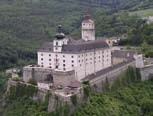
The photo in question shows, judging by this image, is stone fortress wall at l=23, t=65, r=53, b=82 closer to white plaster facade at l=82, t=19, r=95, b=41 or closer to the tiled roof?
the tiled roof

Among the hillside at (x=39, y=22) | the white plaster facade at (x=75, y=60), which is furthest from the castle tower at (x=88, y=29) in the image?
the hillside at (x=39, y=22)

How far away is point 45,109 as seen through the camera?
58688mm

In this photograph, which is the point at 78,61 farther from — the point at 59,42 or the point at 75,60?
the point at 59,42

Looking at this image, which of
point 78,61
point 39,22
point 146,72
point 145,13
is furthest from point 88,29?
point 39,22

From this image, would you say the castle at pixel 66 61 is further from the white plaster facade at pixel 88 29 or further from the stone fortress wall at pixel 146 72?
the stone fortress wall at pixel 146 72

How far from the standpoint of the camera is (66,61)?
62.5m

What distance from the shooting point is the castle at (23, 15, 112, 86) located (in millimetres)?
60594

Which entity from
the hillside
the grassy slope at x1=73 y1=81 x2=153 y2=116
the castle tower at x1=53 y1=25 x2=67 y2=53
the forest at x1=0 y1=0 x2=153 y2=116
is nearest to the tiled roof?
the castle tower at x1=53 y1=25 x2=67 y2=53

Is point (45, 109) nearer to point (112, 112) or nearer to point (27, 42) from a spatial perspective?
point (112, 112)

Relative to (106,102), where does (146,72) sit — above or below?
above

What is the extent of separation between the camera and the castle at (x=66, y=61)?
199 feet

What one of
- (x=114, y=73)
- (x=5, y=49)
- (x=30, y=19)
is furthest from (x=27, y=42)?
(x=114, y=73)

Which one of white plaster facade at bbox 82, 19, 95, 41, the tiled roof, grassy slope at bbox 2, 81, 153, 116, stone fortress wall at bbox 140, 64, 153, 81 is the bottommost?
grassy slope at bbox 2, 81, 153, 116

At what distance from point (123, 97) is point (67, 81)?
10694 mm
